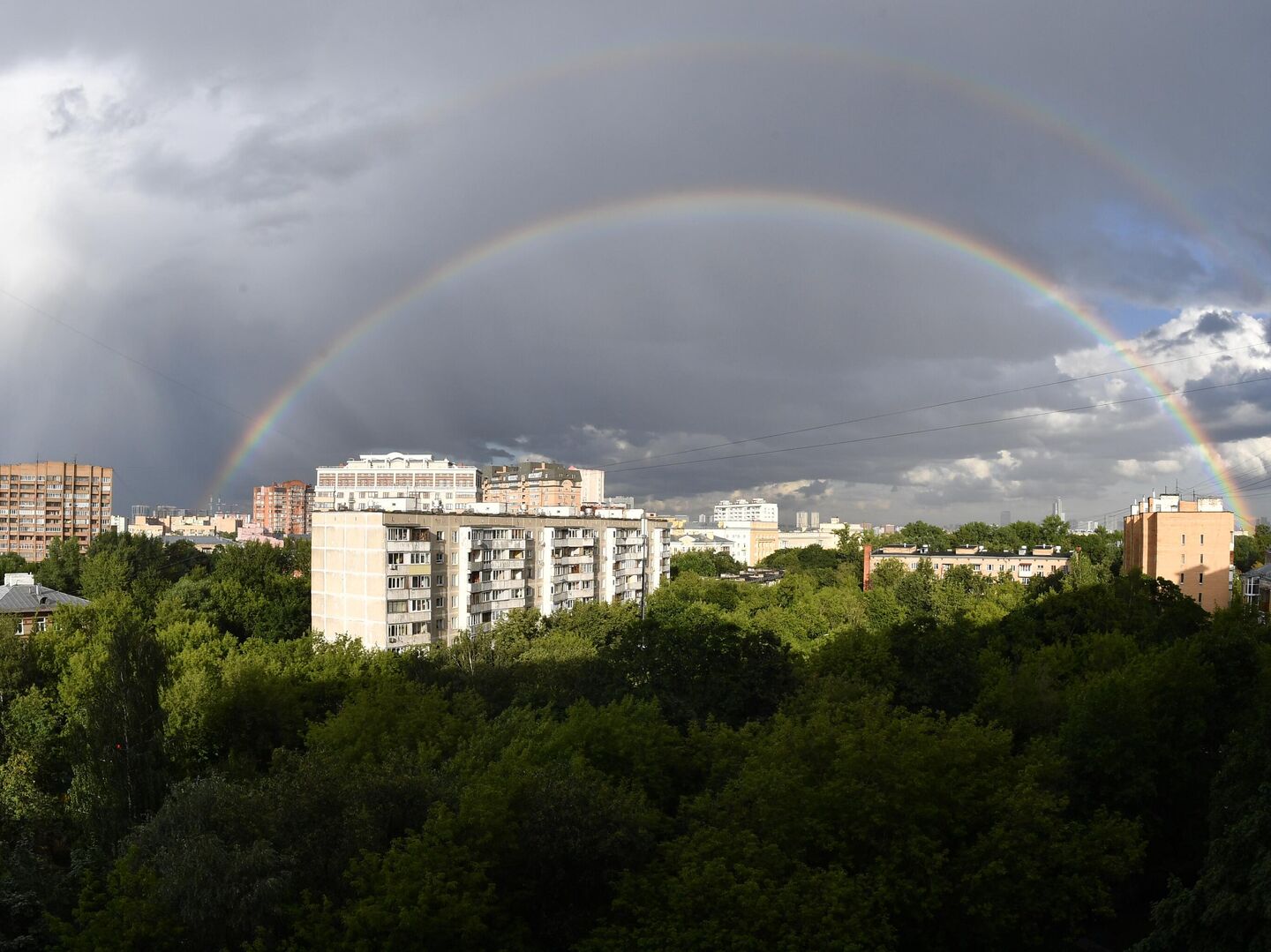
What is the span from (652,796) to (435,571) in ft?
112

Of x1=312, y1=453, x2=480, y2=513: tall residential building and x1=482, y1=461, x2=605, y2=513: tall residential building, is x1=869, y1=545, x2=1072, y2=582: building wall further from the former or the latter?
x1=312, y1=453, x2=480, y2=513: tall residential building

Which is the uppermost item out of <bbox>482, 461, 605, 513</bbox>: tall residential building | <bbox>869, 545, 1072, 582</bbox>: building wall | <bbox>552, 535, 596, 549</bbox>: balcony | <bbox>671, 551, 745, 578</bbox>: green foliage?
<bbox>482, 461, 605, 513</bbox>: tall residential building

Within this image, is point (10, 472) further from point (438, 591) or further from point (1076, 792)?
point (1076, 792)

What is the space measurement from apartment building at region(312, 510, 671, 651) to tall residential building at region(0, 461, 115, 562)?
98.2 meters

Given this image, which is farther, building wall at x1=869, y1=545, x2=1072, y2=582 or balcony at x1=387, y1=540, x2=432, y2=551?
building wall at x1=869, y1=545, x2=1072, y2=582

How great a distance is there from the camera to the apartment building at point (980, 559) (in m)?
100

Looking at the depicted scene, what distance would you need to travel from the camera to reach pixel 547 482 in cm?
16288

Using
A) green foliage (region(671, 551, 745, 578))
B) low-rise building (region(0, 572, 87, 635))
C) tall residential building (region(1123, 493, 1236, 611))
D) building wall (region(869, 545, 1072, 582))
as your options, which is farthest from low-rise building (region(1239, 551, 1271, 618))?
low-rise building (region(0, 572, 87, 635))

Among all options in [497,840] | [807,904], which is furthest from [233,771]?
[807,904]

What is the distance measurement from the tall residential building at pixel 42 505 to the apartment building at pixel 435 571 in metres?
98.2

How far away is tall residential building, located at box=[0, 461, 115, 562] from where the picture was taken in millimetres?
136500

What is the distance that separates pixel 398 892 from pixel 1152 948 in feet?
34.9

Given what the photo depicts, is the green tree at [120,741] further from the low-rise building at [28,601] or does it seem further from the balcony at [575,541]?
the balcony at [575,541]

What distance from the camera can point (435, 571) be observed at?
53.8 meters
